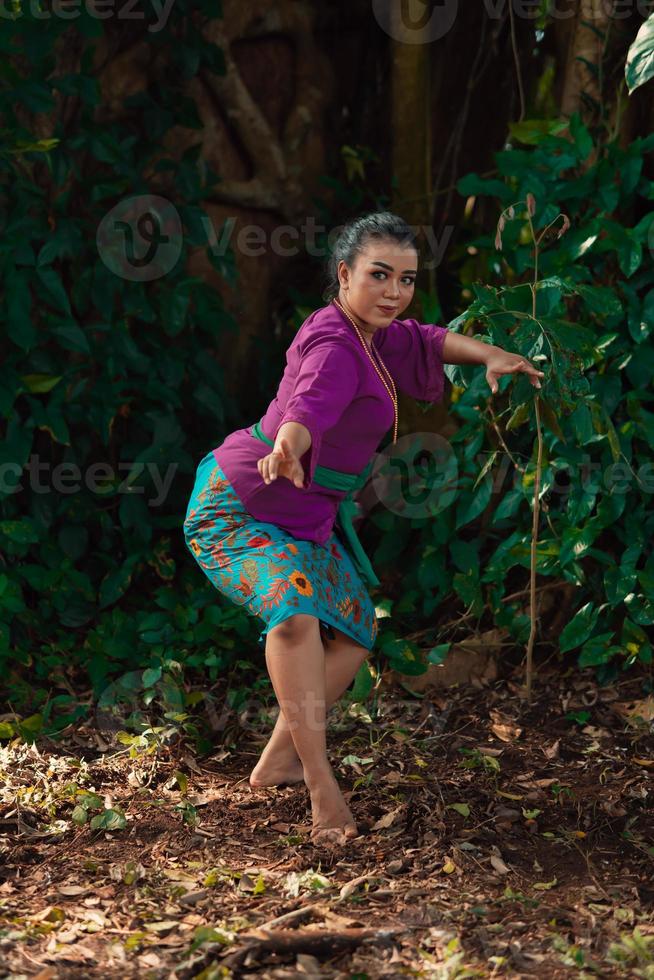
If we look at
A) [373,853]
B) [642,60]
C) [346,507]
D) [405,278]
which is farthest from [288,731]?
[642,60]

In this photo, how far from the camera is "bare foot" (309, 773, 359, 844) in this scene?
2.83 metres

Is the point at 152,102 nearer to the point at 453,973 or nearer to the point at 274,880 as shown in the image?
the point at 274,880

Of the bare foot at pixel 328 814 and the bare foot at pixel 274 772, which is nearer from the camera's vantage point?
the bare foot at pixel 328 814

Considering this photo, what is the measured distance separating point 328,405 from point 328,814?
0.95 meters

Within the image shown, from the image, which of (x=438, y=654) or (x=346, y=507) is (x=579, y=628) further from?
(x=346, y=507)

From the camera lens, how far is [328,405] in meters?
2.62

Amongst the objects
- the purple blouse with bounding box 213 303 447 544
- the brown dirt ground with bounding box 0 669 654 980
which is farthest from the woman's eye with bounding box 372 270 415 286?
the brown dirt ground with bounding box 0 669 654 980

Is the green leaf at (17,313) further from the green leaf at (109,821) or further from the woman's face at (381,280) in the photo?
the green leaf at (109,821)

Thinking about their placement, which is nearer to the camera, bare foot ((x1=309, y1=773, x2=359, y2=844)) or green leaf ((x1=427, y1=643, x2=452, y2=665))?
bare foot ((x1=309, y1=773, x2=359, y2=844))

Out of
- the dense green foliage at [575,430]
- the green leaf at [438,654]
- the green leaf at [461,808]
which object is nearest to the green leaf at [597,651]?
the dense green foliage at [575,430]

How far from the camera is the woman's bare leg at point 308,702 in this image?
110 inches

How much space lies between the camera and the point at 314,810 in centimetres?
286

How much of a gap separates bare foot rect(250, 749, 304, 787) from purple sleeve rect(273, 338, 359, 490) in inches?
34.0

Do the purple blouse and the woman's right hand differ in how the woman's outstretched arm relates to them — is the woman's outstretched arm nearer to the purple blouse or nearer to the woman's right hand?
the purple blouse
